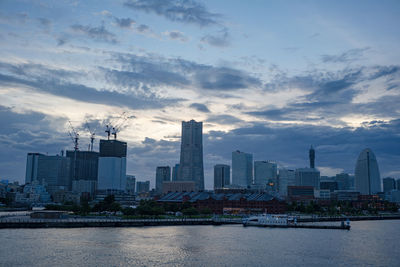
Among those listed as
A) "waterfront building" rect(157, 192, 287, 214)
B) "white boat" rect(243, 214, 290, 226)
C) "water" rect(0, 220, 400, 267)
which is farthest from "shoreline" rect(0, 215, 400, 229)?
"waterfront building" rect(157, 192, 287, 214)

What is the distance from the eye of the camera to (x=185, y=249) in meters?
84.9

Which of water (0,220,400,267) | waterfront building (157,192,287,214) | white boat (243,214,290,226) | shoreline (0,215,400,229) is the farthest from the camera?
waterfront building (157,192,287,214)

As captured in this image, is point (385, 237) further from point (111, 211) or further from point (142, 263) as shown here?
point (111, 211)

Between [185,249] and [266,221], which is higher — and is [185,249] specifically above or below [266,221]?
below

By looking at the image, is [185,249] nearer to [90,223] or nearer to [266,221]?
[90,223]

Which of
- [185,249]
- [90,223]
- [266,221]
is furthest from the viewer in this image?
[266,221]

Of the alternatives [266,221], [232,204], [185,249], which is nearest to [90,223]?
[185,249]

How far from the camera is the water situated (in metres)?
72.4

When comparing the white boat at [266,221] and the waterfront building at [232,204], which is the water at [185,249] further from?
the waterfront building at [232,204]

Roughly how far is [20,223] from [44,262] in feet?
179

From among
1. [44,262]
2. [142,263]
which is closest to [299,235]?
[142,263]

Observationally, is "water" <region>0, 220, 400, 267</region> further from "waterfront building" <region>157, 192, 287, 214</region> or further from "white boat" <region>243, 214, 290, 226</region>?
"waterfront building" <region>157, 192, 287, 214</region>

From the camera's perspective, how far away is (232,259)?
247 ft

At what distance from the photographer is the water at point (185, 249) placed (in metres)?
72.4
